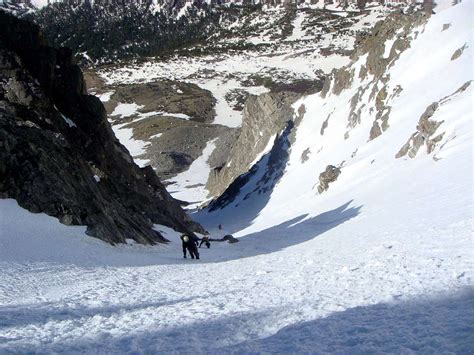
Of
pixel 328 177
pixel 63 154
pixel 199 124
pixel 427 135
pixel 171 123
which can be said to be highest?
pixel 171 123

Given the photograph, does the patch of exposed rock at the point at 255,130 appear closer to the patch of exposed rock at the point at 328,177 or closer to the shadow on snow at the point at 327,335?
the patch of exposed rock at the point at 328,177

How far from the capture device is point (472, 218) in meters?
15.1

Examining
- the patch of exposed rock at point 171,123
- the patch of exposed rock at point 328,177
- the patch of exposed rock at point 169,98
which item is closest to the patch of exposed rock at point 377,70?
the patch of exposed rock at point 328,177

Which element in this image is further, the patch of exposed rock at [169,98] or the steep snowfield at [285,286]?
the patch of exposed rock at [169,98]

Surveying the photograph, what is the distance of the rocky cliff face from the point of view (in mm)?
22344

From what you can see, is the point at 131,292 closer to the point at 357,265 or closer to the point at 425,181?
the point at 357,265

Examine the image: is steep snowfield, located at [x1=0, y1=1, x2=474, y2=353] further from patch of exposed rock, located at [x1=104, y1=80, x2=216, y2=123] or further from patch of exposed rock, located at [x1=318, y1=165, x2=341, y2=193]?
patch of exposed rock, located at [x1=104, y1=80, x2=216, y2=123]

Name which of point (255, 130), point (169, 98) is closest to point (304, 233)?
point (255, 130)

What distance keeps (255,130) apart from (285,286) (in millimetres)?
80268

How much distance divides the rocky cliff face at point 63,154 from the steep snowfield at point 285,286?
1299mm

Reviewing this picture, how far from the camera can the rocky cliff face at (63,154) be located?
22.3 m

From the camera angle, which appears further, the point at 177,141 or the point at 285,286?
the point at 177,141

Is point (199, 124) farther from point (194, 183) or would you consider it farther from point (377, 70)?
point (377, 70)

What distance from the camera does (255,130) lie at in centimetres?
9050
